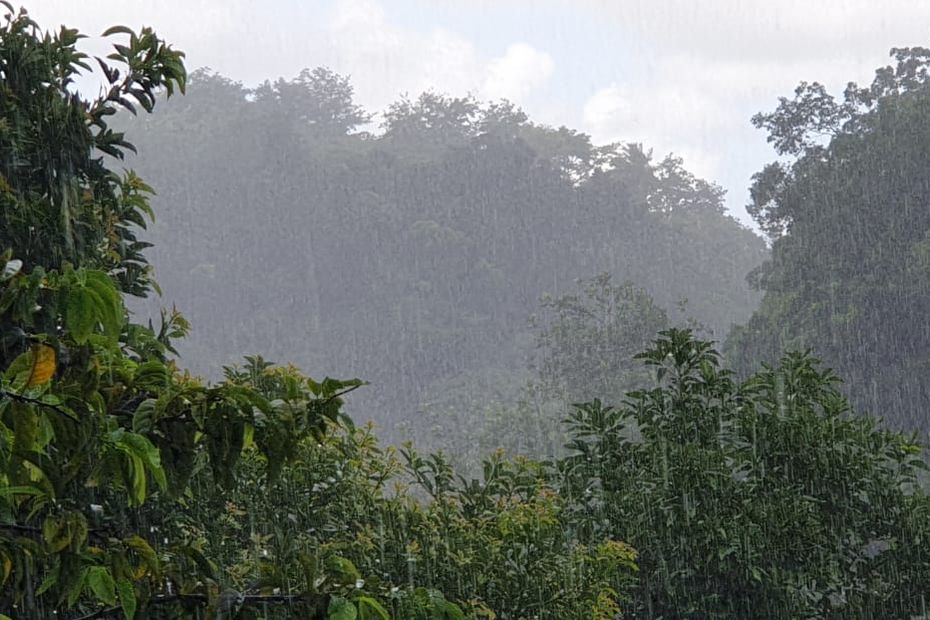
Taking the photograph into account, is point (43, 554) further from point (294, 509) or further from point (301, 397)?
point (294, 509)

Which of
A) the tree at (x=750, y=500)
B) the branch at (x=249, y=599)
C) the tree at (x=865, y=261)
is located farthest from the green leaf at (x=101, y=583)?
the tree at (x=865, y=261)

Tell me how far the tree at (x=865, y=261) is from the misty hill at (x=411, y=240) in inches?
771

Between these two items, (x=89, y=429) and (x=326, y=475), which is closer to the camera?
(x=89, y=429)

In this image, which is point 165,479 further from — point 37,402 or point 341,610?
point 341,610

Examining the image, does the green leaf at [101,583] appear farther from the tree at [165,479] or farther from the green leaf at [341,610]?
the green leaf at [341,610]

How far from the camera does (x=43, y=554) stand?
7.36ft

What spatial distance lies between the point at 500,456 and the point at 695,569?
1.34m

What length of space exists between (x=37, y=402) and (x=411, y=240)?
Result: 143 ft

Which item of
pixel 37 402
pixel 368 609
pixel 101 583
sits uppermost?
pixel 37 402

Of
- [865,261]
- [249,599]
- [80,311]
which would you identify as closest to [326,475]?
[249,599]

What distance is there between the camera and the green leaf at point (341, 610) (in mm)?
2275

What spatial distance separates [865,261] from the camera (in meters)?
→ 21.5

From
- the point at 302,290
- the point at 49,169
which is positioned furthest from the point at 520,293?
the point at 49,169

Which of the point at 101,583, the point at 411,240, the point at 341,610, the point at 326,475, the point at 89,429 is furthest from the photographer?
the point at 411,240
